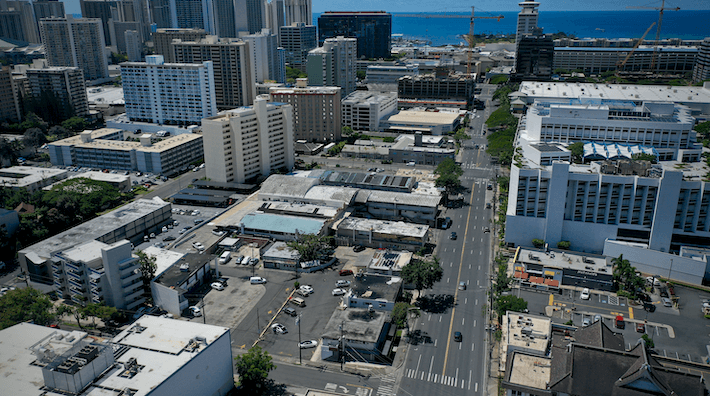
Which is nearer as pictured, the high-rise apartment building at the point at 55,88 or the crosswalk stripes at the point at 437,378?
the crosswalk stripes at the point at 437,378

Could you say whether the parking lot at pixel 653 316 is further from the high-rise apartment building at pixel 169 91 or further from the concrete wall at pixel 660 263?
the high-rise apartment building at pixel 169 91

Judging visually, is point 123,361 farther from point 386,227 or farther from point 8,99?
point 8,99

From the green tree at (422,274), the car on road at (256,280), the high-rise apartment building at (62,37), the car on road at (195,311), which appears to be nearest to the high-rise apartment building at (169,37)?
the high-rise apartment building at (62,37)

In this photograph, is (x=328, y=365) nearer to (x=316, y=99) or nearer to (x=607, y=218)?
(x=607, y=218)

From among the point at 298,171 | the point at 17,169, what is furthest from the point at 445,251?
the point at 17,169

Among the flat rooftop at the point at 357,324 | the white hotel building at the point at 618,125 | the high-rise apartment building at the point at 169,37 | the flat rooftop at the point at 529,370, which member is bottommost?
the flat rooftop at the point at 357,324

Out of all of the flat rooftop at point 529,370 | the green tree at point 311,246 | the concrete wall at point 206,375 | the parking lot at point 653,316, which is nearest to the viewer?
the concrete wall at point 206,375

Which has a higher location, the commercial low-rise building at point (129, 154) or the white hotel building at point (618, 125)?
the white hotel building at point (618, 125)

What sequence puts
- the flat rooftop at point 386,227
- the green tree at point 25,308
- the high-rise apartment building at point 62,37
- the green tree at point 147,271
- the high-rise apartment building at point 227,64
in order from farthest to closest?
the high-rise apartment building at point 62,37, the high-rise apartment building at point 227,64, the flat rooftop at point 386,227, the green tree at point 147,271, the green tree at point 25,308
